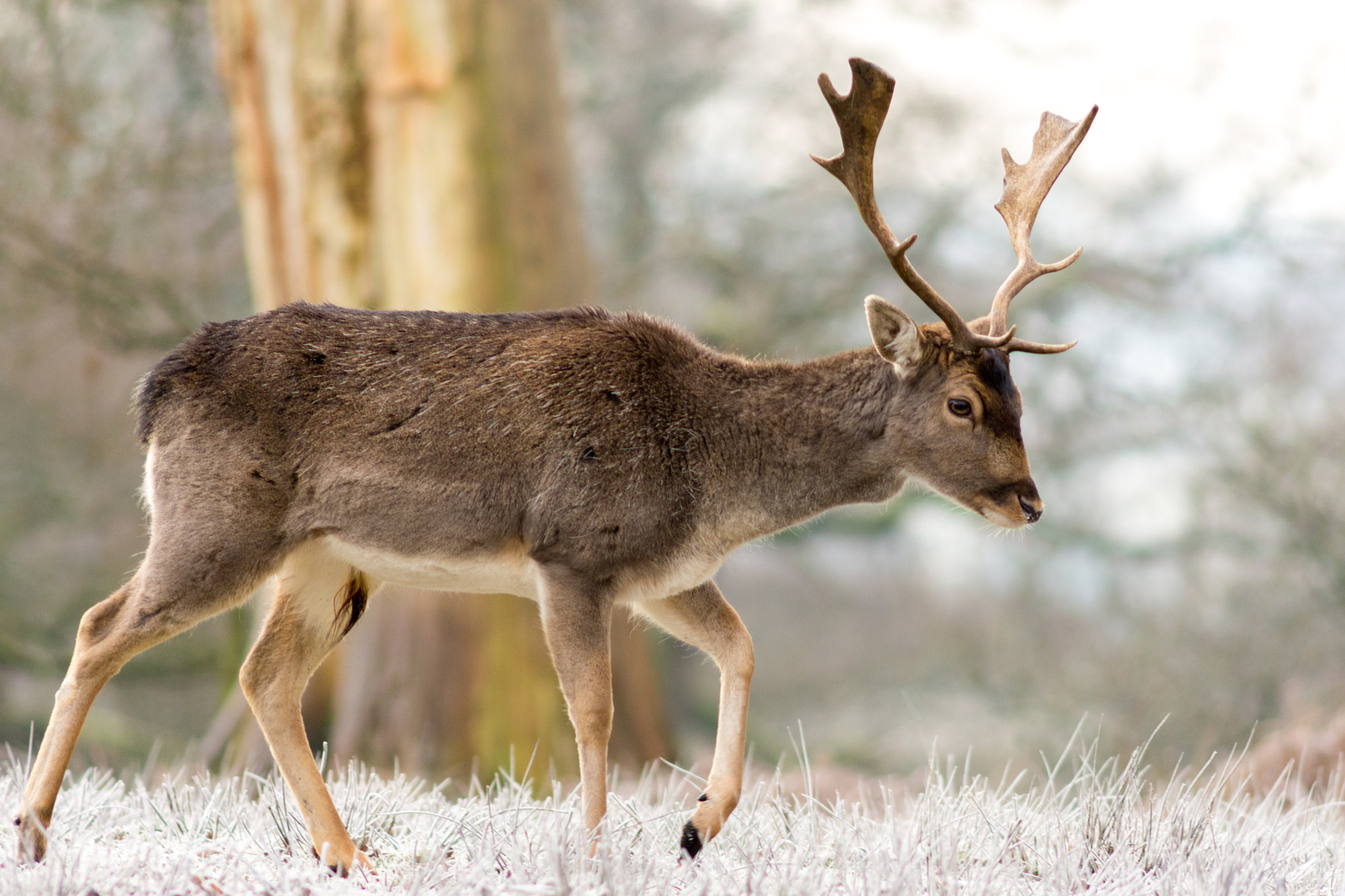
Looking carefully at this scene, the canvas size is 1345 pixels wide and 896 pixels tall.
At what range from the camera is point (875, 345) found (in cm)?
471

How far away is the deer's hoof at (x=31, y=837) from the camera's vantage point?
4.29 m

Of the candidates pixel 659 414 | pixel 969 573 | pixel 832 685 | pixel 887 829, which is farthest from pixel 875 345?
pixel 832 685

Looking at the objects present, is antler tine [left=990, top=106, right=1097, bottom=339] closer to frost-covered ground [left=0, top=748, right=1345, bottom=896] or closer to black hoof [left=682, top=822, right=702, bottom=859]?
frost-covered ground [left=0, top=748, right=1345, bottom=896]

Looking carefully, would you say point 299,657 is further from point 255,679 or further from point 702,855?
point 702,855

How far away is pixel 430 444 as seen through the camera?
4582 mm

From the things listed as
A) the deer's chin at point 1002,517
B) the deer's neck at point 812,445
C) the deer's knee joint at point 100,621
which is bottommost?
the deer's knee joint at point 100,621

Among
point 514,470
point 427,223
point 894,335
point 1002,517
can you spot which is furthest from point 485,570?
point 427,223

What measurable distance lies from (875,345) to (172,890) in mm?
2945

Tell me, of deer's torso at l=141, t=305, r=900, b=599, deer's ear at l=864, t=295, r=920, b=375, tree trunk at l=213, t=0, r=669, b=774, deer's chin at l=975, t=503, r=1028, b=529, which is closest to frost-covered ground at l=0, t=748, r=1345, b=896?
deer's torso at l=141, t=305, r=900, b=599

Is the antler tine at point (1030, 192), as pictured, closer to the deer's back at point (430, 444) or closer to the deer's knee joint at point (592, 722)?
the deer's back at point (430, 444)

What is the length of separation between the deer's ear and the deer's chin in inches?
22.9

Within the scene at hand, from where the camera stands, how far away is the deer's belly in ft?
15.1

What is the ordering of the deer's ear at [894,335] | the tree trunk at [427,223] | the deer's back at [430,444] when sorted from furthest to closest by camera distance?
the tree trunk at [427,223] → the deer's ear at [894,335] → the deer's back at [430,444]

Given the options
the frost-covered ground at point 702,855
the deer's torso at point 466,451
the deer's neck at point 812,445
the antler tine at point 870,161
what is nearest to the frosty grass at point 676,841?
the frost-covered ground at point 702,855
